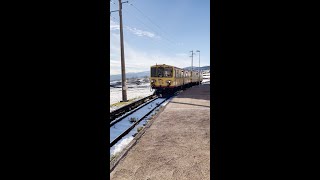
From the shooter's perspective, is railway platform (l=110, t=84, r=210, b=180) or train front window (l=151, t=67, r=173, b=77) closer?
railway platform (l=110, t=84, r=210, b=180)

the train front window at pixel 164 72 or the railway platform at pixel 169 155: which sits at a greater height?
the train front window at pixel 164 72

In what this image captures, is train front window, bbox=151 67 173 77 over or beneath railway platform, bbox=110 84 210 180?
over

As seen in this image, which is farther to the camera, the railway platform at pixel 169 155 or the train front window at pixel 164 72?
the train front window at pixel 164 72
